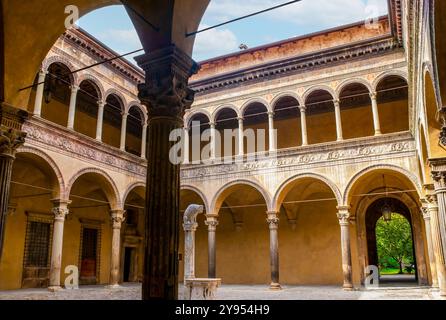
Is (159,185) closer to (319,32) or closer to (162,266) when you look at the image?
(162,266)

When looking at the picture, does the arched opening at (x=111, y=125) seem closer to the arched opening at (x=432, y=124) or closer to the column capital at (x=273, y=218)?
the column capital at (x=273, y=218)

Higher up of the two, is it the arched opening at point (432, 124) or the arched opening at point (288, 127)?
the arched opening at point (288, 127)

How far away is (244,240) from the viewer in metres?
20.1

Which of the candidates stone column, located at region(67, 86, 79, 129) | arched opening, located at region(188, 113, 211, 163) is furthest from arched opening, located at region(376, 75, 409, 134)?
stone column, located at region(67, 86, 79, 129)

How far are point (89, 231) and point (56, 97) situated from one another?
5.91 m

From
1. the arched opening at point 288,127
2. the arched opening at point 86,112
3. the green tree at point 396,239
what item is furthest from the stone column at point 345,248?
the green tree at point 396,239

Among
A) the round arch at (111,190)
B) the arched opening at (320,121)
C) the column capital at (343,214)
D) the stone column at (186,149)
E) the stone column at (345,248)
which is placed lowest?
the stone column at (345,248)

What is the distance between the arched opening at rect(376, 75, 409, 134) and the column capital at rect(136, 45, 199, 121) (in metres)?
14.4

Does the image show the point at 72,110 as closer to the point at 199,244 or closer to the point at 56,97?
the point at 56,97

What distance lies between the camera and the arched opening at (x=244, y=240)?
63.7ft

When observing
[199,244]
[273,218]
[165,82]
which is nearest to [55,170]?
[273,218]

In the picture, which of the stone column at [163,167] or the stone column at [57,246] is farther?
the stone column at [57,246]
